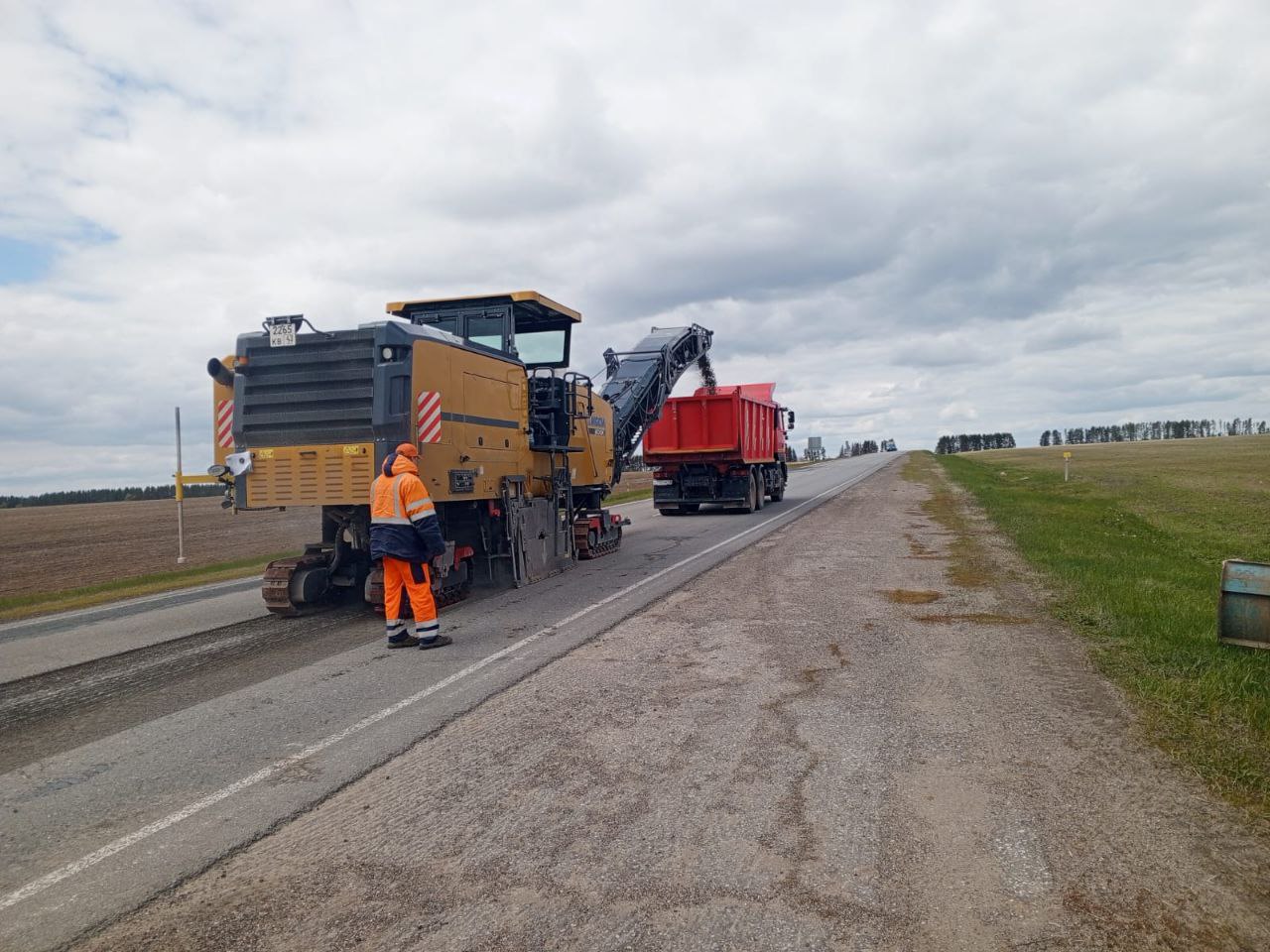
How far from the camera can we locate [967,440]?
109 meters

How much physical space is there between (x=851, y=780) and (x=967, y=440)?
112 m

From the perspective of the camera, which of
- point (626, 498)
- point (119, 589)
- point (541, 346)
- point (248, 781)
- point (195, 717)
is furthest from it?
point (626, 498)

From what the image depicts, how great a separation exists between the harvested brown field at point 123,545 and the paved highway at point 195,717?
6.50m

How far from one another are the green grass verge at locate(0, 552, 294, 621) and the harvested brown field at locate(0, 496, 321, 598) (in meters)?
0.89

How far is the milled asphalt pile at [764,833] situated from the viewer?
3010mm

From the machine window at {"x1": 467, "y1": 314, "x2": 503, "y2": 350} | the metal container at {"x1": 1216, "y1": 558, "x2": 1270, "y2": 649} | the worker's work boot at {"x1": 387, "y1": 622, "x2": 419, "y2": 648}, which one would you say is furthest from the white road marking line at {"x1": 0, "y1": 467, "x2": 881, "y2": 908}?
the metal container at {"x1": 1216, "y1": 558, "x2": 1270, "y2": 649}

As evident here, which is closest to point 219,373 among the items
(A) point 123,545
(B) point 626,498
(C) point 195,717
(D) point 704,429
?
(C) point 195,717

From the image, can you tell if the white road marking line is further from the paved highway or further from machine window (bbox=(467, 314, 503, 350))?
machine window (bbox=(467, 314, 503, 350))

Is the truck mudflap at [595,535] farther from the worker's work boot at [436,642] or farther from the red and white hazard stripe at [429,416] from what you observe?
the worker's work boot at [436,642]

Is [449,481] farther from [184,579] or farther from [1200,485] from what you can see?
[1200,485]

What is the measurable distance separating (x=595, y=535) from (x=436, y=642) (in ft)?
20.0

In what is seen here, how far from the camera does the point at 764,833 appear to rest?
12.1 feet

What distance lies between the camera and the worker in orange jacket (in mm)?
7496

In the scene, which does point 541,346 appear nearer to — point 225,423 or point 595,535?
point 595,535
